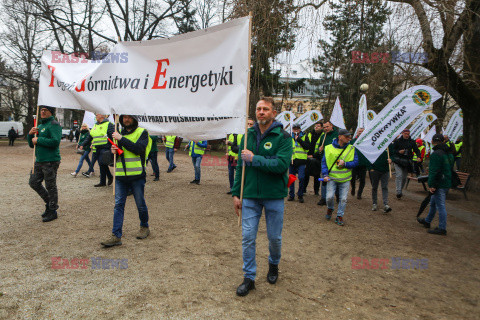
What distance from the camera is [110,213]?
630 cm

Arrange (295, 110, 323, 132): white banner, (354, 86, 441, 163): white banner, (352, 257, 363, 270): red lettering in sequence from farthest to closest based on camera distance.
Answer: (295, 110, 323, 132): white banner
(354, 86, 441, 163): white banner
(352, 257, 363, 270): red lettering

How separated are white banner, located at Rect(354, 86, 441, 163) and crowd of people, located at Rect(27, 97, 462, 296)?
378 mm

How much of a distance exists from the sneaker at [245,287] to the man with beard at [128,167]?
2.07m

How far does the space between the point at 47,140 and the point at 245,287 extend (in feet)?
A: 13.8

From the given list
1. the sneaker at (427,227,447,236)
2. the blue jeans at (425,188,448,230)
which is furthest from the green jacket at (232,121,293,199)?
the sneaker at (427,227,447,236)

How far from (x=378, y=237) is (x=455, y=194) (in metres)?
6.73

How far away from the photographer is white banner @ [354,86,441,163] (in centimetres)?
611

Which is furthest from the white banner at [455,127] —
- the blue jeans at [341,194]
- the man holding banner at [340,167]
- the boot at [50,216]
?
the boot at [50,216]

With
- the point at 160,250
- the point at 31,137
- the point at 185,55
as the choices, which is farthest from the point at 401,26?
the point at 31,137

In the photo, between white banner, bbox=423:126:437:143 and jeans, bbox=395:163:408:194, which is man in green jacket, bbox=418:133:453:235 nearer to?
jeans, bbox=395:163:408:194

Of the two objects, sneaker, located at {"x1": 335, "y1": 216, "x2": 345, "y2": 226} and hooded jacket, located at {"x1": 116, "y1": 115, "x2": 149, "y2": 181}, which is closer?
hooded jacket, located at {"x1": 116, "y1": 115, "x2": 149, "y2": 181}

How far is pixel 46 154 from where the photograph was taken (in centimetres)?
556

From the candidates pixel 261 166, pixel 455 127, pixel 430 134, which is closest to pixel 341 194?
pixel 261 166

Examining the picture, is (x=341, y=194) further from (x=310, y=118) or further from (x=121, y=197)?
(x=310, y=118)
